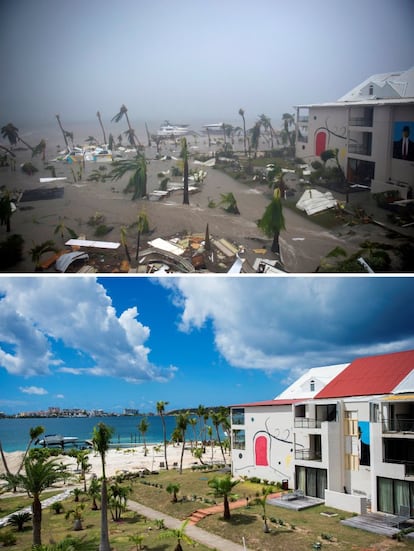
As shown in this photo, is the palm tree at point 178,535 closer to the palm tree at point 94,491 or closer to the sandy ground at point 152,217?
the palm tree at point 94,491

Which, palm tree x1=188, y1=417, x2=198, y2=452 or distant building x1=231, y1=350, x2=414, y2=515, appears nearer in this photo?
distant building x1=231, y1=350, x2=414, y2=515

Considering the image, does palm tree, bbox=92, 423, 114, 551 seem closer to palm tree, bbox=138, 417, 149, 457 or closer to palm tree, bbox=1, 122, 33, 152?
palm tree, bbox=138, 417, 149, 457

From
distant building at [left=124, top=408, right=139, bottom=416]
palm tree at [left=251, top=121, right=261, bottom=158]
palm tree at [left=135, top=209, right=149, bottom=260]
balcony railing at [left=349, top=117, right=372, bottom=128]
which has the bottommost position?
distant building at [left=124, top=408, right=139, bottom=416]

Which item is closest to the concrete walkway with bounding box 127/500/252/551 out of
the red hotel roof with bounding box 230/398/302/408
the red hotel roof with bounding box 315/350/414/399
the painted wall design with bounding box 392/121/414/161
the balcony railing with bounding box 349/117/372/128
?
the red hotel roof with bounding box 230/398/302/408

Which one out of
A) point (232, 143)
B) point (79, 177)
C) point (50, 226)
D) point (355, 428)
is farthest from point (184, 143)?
point (355, 428)

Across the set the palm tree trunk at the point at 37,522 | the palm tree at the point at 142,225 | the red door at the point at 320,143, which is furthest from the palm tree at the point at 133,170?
the palm tree trunk at the point at 37,522

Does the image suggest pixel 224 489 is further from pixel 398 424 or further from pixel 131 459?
pixel 398 424

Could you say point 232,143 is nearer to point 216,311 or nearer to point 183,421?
point 216,311
